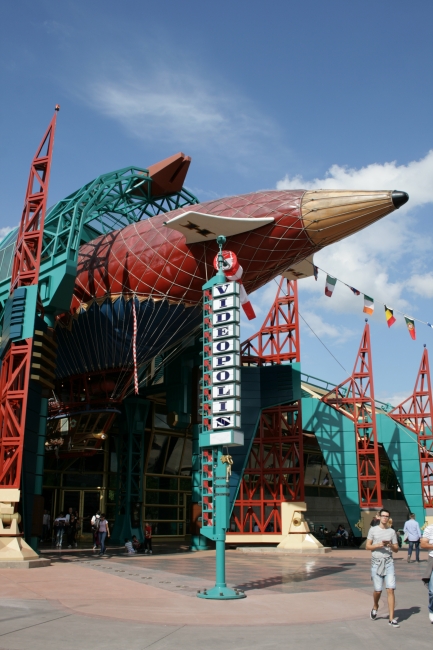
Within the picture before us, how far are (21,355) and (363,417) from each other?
2212 cm

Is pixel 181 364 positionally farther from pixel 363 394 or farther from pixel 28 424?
pixel 363 394

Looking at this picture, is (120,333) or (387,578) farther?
(120,333)

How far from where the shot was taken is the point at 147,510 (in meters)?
36.4

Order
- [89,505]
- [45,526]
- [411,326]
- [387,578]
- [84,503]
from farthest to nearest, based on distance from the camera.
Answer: [89,505] → [84,503] → [411,326] → [45,526] → [387,578]

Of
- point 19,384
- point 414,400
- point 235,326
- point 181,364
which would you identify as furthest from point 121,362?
point 414,400

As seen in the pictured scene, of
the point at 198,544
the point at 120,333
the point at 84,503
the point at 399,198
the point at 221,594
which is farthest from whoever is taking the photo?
the point at 84,503

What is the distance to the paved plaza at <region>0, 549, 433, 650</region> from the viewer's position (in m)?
8.50

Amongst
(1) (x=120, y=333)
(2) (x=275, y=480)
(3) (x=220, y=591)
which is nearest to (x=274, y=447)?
(2) (x=275, y=480)

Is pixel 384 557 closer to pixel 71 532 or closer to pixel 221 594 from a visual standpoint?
pixel 221 594

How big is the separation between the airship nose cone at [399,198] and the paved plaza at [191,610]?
11.9m

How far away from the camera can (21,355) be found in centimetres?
2186

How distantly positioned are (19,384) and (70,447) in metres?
9.98

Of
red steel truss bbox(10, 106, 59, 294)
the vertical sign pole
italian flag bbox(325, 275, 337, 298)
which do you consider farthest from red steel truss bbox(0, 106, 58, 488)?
italian flag bbox(325, 275, 337, 298)

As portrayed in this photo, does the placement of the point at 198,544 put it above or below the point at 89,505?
below
